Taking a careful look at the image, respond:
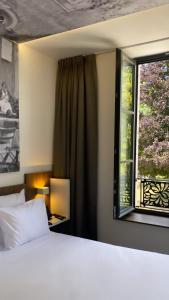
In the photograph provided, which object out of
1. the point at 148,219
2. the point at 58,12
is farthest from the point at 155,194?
the point at 58,12

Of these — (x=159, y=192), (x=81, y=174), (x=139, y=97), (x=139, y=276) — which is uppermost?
(x=139, y=97)

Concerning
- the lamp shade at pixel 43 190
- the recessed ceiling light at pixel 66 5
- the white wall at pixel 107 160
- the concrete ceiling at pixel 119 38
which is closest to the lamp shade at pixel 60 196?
the lamp shade at pixel 43 190

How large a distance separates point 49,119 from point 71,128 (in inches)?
13.2

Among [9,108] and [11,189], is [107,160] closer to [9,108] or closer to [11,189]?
[11,189]

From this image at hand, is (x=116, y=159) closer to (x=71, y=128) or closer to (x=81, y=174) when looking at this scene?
(x=81, y=174)

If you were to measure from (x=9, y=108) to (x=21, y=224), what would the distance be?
1240mm

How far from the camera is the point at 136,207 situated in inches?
135

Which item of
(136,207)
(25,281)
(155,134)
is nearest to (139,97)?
(155,134)

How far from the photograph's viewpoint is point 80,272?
5.93 feet

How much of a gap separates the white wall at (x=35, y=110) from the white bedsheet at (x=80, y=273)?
1.00 m

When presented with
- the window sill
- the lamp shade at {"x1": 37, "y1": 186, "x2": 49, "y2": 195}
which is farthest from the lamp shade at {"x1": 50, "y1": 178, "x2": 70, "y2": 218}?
the window sill

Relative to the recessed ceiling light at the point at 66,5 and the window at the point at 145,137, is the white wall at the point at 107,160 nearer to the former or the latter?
the window at the point at 145,137

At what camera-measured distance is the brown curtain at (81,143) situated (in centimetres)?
324

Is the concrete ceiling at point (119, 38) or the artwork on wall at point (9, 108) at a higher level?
the concrete ceiling at point (119, 38)
